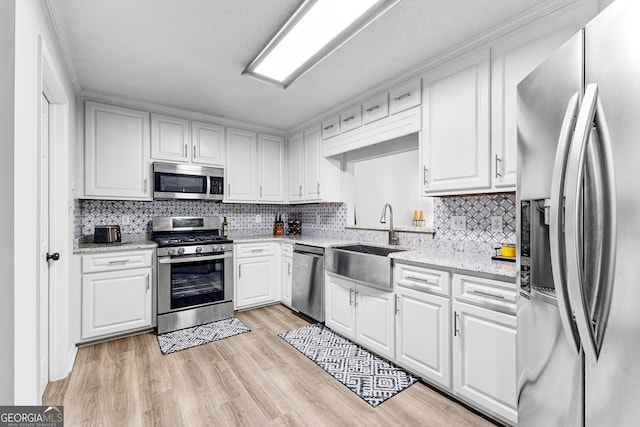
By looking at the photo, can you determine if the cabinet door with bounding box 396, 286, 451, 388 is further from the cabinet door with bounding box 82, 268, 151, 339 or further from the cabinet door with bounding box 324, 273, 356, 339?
the cabinet door with bounding box 82, 268, 151, 339

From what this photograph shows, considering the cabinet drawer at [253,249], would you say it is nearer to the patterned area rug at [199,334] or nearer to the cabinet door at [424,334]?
the patterned area rug at [199,334]

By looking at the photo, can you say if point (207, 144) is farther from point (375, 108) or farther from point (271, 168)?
point (375, 108)

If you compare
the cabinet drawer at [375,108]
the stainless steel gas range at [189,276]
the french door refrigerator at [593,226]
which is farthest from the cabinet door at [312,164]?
the french door refrigerator at [593,226]

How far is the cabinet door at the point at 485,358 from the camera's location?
1.52 m

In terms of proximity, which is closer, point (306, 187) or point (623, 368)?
point (623, 368)

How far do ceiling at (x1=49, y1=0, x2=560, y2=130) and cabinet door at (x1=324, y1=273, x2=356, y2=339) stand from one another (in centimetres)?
187

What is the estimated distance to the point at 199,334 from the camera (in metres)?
2.81

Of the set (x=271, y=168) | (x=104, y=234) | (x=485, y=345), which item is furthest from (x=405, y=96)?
(x=104, y=234)

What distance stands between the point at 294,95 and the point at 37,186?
2.20 metres

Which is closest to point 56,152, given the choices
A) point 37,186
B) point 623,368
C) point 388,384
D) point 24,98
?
point 37,186

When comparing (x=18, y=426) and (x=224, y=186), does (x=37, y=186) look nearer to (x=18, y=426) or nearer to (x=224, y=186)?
(x=18, y=426)

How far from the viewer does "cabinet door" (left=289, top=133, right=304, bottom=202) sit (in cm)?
387

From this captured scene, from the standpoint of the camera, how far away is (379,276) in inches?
88.0

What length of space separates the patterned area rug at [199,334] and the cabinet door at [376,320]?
1216mm
